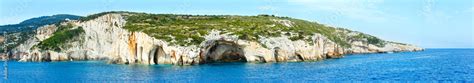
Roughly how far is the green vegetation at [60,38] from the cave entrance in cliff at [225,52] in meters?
56.3

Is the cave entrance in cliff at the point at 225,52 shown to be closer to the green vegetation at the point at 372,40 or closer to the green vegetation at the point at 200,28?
the green vegetation at the point at 200,28

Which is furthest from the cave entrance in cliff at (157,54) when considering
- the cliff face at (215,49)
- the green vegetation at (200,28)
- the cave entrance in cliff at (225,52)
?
the cave entrance in cliff at (225,52)

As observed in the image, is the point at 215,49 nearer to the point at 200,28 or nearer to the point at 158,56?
the point at 200,28

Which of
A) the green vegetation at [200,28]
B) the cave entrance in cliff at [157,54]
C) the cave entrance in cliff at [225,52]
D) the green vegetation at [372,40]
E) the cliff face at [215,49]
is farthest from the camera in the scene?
the green vegetation at [372,40]

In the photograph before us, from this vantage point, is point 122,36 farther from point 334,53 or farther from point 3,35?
point 3,35

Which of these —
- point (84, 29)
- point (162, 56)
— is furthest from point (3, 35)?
point (162, 56)

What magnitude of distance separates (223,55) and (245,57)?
4.65m

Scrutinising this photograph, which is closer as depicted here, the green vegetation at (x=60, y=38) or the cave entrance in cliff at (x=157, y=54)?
the cave entrance in cliff at (x=157, y=54)

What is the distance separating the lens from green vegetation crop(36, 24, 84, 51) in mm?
139875

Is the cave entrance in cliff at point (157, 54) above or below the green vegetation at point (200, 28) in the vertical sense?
below

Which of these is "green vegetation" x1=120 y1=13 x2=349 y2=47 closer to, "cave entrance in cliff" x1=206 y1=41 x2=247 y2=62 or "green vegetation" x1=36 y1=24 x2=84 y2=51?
"cave entrance in cliff" x1=206 y1=41 x2=247 y2=62

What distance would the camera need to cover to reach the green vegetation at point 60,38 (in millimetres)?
139875

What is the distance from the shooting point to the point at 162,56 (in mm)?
93438

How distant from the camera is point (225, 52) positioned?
315ft
